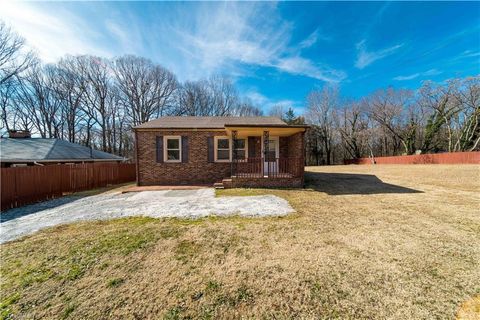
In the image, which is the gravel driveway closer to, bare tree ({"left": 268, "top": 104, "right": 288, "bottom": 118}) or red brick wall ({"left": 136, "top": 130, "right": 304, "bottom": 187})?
red brick wall ({"left": 136, "top": 130, "right": 304, "bottom": 187})

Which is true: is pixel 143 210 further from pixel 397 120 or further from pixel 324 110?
pixel 397 120

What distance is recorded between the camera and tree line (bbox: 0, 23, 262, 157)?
2278 cm

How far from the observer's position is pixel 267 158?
31.3 ft

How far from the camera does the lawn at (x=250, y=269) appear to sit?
205 cm

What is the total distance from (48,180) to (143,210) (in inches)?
253

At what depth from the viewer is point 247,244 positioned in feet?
11.0

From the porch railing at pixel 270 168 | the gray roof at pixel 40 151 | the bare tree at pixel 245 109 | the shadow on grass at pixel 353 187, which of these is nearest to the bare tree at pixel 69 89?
the gray roof at pixel 40 151

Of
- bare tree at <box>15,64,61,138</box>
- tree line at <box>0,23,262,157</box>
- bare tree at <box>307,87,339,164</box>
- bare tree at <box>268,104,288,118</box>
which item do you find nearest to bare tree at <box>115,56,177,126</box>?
tree line at <box>0,23,262,157</box>


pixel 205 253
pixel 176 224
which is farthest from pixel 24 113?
pixel 205 253

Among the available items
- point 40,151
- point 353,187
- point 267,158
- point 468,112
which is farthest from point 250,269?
point 468,112

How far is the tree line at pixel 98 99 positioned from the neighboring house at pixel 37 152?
920 centimetres

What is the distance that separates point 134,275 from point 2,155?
16210 millimetres

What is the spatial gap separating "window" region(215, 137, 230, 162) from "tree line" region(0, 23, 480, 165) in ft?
66.0

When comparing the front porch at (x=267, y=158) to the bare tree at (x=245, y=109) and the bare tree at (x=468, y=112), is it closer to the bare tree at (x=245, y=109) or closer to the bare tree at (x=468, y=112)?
the bare tree at (x=245, y=109)
